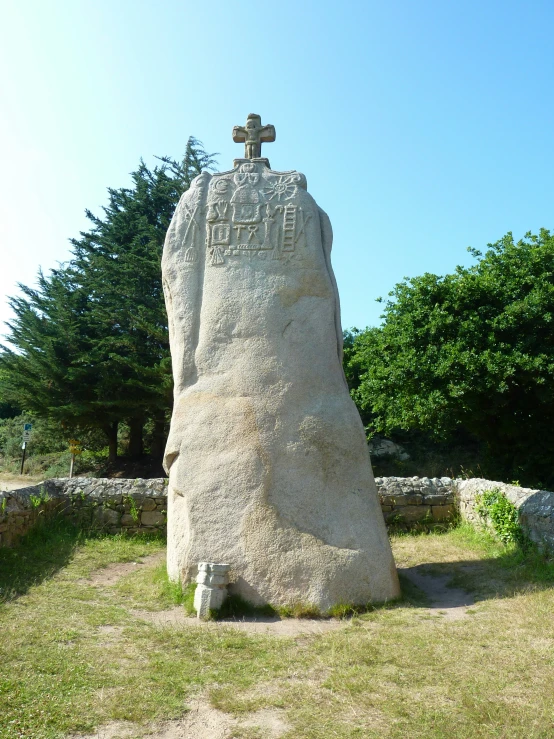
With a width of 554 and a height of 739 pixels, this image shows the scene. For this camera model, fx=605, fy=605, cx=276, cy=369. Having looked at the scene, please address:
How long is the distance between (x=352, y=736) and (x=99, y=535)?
6663 mm

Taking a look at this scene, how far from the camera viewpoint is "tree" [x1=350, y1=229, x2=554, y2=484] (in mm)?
12938

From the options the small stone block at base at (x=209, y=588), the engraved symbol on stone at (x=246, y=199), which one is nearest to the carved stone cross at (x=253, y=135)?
the engraved symbol on stone at (x=246, y=199)

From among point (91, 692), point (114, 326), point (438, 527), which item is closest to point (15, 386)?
point (114, 326)

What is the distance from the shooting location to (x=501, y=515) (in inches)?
336

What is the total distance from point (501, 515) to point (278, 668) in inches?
206

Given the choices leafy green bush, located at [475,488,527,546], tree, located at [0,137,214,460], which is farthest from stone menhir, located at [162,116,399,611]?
tree, located at [0,137,214,460]

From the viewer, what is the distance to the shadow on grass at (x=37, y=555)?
635 cm

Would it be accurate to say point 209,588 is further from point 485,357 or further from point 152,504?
point 485,357

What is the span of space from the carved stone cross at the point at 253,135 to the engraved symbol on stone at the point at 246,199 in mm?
597

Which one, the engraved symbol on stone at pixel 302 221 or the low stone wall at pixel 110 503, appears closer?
the engraved symbol on stone at pixel 302 221

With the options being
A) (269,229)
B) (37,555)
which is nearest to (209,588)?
(37,555)

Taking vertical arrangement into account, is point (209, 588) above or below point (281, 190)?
below

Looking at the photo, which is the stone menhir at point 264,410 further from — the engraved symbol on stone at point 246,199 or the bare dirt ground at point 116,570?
the bare dirt ground at point 116,570

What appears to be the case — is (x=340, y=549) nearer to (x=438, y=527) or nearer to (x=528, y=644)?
(x=528, y=644)
